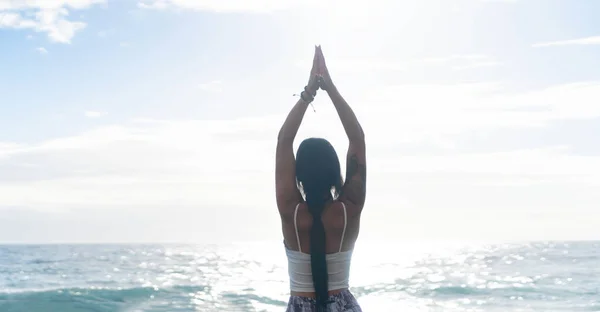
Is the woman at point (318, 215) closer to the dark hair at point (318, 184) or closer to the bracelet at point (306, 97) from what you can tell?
the dark hair at point (318, 184)

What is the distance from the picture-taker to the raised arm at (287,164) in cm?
308

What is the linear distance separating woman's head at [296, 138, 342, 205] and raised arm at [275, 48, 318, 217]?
0.13 feet

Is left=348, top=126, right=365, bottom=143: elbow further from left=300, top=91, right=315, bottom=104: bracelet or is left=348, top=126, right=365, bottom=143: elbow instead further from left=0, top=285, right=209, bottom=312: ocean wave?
left=0, top=285, right=209, bottom=312: ocean wave

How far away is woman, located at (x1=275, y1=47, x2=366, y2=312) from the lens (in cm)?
306

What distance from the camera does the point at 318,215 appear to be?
10.0 feet

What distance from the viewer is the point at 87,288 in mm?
19156

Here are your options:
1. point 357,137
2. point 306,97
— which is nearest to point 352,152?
point 357,137

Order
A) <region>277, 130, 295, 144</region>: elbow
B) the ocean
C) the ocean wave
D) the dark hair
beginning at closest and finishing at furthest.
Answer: the dark hair → <region>277, 130, 295, 144</region>: elbow → the ocean wave → the ocean

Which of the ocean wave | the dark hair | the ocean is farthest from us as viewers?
the ocean

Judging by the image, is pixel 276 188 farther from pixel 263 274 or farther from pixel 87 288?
pixel 263 274

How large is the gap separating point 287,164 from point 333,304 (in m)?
0.67

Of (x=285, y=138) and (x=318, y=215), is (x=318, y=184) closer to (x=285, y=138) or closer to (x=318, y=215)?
(x=318, y=215)

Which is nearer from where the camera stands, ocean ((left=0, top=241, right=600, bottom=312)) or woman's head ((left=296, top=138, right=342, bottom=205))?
woman's head ((left=296, top=138, right=342, bottom=205))

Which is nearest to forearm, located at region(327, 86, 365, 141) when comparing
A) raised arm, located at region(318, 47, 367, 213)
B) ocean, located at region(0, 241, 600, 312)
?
raised arm, located at region(318, 47, 367, 213)
